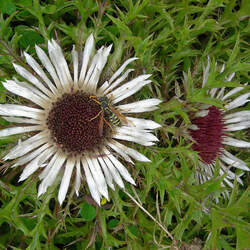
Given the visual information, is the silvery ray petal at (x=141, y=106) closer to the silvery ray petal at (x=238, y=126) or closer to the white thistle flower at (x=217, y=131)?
the white thistle flower at (x=217, y=131)

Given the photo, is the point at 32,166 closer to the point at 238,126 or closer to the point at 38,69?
the point at 38,69

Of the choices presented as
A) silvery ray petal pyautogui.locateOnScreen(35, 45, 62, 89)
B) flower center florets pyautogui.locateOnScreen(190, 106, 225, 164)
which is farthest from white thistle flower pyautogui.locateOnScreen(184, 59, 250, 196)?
silvery ray petal pyautogui.locateOnScreen(35, 45, 62, 89)

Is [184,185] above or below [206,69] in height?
below

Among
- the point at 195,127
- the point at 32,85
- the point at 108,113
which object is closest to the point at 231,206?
the point at 195,127

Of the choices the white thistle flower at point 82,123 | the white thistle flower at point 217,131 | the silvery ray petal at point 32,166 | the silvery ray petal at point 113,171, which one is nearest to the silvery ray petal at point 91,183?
the white thistle flower at point 82,123

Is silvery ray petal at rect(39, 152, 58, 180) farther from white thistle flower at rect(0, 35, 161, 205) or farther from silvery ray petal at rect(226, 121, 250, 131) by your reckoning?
silvery ray petal at rect(226, 121, 250, 131)

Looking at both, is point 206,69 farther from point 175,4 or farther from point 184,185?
point 184,185
